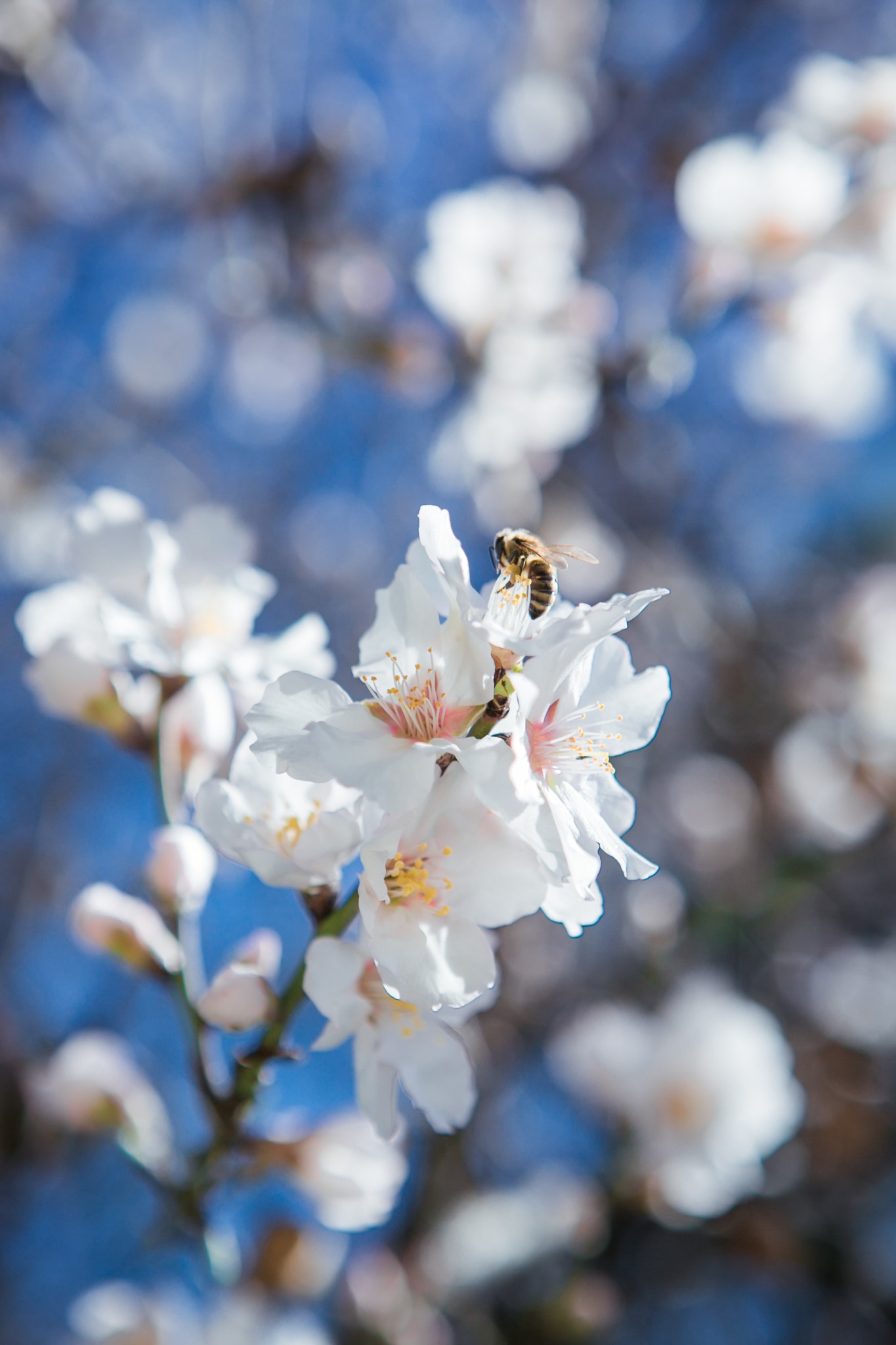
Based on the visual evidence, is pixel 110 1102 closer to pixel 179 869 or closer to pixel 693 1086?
pixel 179 869

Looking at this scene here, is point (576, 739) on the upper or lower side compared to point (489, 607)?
lower

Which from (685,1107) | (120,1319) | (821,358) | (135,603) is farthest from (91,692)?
(821,358)

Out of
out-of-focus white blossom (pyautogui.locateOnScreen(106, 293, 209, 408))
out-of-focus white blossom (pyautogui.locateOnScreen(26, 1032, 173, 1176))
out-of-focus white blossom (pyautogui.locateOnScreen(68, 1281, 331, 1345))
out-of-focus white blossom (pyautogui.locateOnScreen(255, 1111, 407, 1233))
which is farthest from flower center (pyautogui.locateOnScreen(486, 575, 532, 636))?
out-of-focus white blossom (pyautogui.locateOnScreen(106, 293, 209, 408))

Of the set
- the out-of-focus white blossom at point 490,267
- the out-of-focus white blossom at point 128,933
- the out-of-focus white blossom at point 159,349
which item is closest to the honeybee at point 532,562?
the out-of-focus white blossom at point 128,933

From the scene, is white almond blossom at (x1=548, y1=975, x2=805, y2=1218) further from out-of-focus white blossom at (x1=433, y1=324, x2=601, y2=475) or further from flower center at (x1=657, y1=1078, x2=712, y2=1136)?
out-of-focus white blossom at (x1=433, y1=324, x2=601, y2=475)

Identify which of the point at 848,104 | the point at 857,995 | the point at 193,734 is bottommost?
the point at 857,995

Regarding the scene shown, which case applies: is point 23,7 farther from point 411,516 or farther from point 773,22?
point 773,22

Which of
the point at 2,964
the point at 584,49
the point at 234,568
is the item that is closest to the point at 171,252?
the point at 584,49

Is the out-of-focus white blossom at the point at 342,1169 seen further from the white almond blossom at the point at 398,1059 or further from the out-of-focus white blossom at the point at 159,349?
the out-of-focus white blossom at the point at 159,349
